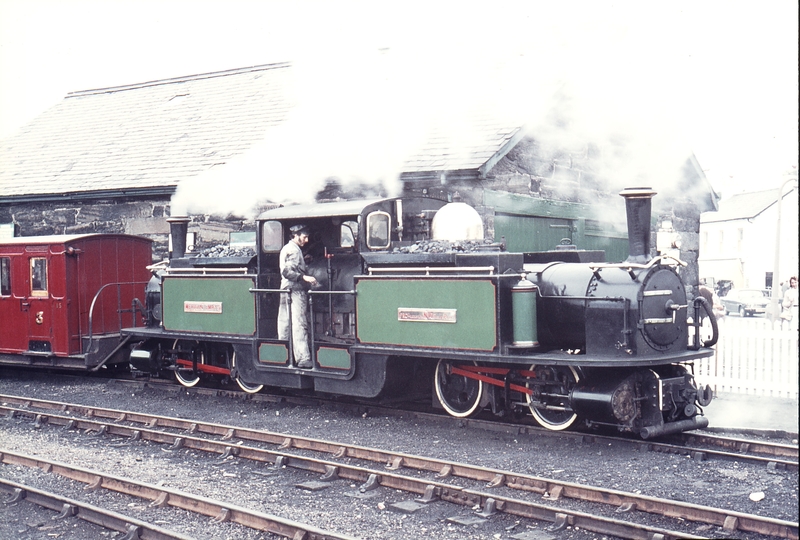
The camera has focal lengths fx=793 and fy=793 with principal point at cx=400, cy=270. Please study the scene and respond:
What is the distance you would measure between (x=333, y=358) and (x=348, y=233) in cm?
136

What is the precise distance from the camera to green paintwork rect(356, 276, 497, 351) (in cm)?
735

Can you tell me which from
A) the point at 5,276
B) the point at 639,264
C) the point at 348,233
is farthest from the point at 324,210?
the point at 5,276

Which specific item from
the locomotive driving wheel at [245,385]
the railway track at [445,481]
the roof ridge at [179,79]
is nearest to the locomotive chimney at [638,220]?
the railway track at [445,481]

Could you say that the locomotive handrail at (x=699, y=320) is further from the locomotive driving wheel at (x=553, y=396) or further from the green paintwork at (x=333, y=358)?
the green paintwork at (x=333, y=358)

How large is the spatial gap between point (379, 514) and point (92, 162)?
14213mm

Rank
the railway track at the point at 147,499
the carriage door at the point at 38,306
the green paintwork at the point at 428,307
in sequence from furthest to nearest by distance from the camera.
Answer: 1. the carriage door at the point at 38,306
2. the green paintwork at the point at 428,307
3. the railway track at the point at 147,499

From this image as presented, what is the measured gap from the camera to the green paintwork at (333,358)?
27.7 feet

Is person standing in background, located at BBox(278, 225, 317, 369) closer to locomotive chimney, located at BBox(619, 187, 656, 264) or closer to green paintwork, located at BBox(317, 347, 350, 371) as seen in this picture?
green paintwork, located at BBox(317, 347, 350, 371)

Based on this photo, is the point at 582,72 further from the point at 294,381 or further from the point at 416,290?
the point at 294,381

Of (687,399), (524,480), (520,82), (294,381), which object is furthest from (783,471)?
(520,82)

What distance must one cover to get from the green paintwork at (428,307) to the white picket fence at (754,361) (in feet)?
13.3

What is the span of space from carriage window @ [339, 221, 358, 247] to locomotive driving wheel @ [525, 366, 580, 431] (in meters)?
2.40

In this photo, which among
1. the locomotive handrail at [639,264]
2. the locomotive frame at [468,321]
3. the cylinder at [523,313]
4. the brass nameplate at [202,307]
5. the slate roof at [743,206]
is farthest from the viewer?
the slate roof at [743,206]

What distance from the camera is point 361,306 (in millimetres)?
8297
